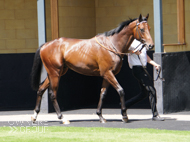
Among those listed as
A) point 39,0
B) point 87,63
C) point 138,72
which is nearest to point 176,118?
point 138,72

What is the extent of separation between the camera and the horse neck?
948 cm

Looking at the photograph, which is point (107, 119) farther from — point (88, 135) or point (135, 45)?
point (88, 135)

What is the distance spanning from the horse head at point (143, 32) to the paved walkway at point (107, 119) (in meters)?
1.57

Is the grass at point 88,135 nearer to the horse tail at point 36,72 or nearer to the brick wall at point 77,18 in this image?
the horse tail at point 36,72

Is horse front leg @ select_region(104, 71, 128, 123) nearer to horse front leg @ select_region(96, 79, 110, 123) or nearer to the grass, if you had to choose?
horse front leg @ select_region(96, 79, 110, 123)

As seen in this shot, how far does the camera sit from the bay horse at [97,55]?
944cm

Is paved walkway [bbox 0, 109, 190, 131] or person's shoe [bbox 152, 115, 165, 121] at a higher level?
person's shoe [bbox 152, 115, 165, 121]

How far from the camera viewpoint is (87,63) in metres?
9.71

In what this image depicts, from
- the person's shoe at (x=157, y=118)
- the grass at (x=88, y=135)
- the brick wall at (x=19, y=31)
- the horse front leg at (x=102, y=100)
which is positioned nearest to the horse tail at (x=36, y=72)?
the grass at (x=88, y=135)

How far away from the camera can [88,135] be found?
324 inches

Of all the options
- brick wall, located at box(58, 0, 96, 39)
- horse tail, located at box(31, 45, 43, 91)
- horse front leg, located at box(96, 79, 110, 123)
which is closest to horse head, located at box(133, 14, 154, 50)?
horse front leg, located at box(96, 79, 110, 123)

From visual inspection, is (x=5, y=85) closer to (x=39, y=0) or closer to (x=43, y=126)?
(x=39, y=0)

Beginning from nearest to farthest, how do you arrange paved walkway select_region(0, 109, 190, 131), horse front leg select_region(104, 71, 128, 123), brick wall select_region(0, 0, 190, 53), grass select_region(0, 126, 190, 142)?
grass select_region(0, 126, 190, 142)
paved walkway select_region(0, 109, 190, 131)
horse front leg select_region(104, 71, 128, 123)
brick wall select_region(0, 0, 190, 53)

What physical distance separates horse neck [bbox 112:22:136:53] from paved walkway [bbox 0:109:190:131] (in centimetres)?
151
